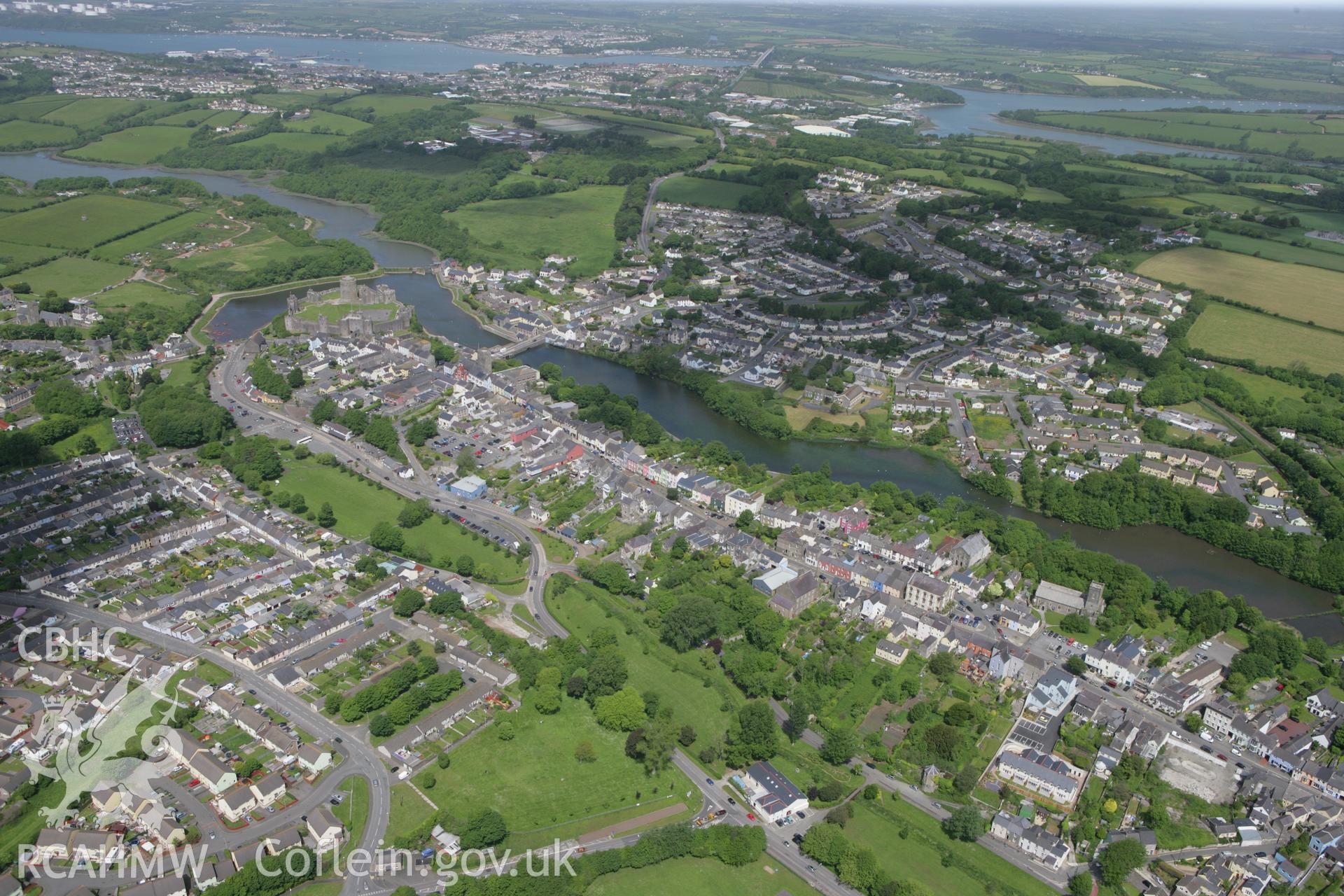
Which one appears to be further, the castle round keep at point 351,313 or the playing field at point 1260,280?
the playing field at point 1260,280

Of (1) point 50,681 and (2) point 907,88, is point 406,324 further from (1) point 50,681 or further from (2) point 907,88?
(2) point 907,88

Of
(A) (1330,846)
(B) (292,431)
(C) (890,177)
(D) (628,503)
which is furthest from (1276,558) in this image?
(C) (890,177)

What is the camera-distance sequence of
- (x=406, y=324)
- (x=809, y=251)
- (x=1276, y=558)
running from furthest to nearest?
1. (x=809, y=251)
2. (x=406, y=324)
3. (x=1276, y=558)

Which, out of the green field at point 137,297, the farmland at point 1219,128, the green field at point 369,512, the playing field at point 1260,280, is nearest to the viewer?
the green field at point 369,512

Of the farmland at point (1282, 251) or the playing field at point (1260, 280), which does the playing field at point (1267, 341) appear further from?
the farmland at point (1282, 251)

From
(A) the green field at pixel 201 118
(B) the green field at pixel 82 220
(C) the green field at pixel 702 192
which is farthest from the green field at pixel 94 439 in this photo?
(A) the green field at pixel 201 118

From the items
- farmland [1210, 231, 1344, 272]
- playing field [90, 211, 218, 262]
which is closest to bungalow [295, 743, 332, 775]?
playing field [90, 211, 218, 262]

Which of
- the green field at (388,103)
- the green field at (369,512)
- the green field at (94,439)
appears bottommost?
the green field at (94,439)
